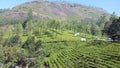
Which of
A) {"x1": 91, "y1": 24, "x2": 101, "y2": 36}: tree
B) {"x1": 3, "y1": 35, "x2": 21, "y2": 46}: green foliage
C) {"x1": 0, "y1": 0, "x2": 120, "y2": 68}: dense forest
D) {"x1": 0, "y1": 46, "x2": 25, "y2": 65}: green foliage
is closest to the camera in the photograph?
{"x1": 0, "y1": 0, "x2": 120, "y2": 68}: dense forest

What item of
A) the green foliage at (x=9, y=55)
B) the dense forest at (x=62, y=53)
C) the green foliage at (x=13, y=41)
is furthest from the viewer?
the green foliage at (x=13, y=41)

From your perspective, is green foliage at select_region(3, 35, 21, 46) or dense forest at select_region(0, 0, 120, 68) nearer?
dense forest at select_region(0, 0, 120, 68)

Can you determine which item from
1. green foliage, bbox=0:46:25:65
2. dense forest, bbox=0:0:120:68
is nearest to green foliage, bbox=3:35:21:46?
dense forest, bbox=0:0:120:68

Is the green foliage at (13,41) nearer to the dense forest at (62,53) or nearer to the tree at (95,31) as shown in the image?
the dense forest at (62,53)

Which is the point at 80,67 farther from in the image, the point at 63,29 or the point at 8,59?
the point at 63,29

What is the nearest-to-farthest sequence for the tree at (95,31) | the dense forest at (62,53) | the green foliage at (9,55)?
the dense forest at (62,53) < the green foliage at (9,55) < the tree at (95,31)

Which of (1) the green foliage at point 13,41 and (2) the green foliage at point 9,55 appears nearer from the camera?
(2) the green foliage at point 9,55

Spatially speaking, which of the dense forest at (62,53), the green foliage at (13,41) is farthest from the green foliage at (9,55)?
the green foliage at (13,41)

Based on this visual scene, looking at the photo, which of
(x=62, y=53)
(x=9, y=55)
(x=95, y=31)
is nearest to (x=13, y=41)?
(x=9, y=55)

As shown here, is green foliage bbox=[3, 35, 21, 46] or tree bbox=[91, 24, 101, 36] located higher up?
tree bbox=[91, 24, 101, 36]

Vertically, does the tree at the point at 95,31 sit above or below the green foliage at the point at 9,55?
above

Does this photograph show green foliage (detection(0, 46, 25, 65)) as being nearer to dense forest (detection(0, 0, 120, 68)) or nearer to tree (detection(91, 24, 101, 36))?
dense forest (detection(0, 0, 120, 68))

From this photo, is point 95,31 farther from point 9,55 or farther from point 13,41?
point 9,55

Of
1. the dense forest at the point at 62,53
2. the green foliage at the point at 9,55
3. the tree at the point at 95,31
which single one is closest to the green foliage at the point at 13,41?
the dense forest at the point at 62,53
